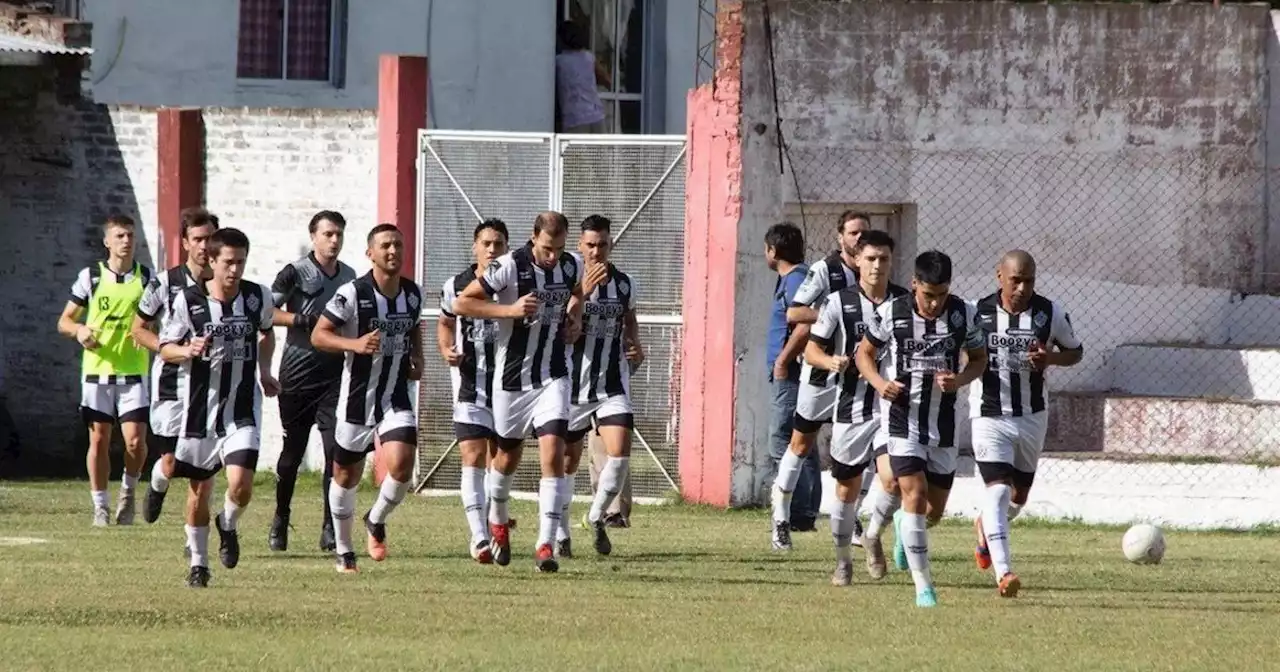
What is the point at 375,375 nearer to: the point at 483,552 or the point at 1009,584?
the point at 483,552

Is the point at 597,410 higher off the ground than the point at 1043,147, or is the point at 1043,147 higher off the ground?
the point at 1043,147

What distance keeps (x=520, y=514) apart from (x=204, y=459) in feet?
19.9

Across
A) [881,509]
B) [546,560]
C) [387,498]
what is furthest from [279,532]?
[881,509]

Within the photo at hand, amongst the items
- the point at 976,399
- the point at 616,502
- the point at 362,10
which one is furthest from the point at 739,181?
the point at 362,10

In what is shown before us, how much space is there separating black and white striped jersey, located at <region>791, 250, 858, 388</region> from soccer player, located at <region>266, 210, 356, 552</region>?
289cm

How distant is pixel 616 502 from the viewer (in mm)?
18328

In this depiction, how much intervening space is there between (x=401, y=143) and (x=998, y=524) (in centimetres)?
908

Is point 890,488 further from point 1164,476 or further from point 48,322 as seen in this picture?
point 48,322

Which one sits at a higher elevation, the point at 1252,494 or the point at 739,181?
the point at 739,181

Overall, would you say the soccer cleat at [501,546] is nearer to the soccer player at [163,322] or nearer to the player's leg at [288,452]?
the player's leg at [288,452]

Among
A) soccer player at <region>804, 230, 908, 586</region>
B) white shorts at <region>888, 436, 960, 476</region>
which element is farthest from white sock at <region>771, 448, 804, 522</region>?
white shorts at <region>888, 436, 960, 476</region>

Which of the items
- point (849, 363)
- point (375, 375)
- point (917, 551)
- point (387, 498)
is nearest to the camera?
point (917, 551)

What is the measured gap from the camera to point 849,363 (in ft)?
48.3

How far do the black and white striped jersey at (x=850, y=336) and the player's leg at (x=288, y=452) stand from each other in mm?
3542
